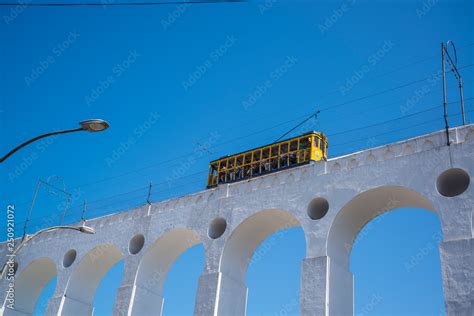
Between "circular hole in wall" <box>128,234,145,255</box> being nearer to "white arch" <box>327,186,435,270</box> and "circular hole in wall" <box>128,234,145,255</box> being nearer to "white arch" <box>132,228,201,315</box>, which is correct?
"white arch" <box>132,228,201,315</box>

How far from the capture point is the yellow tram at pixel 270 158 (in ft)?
92.7

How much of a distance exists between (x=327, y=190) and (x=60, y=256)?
54.0 feet

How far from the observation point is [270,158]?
29.2 m

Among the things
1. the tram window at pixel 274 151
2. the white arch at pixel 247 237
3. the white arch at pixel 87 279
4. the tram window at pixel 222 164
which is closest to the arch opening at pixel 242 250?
the white arch at pixel 247 237

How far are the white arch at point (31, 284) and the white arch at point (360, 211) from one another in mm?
A: 18050

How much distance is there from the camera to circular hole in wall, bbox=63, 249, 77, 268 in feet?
101

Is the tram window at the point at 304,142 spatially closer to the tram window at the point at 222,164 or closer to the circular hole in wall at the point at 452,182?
the tram window at the point at 222,164

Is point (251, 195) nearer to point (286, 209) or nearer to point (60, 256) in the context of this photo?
point (286, 209)

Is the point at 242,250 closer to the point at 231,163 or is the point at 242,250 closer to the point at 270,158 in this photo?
the point at 270,158

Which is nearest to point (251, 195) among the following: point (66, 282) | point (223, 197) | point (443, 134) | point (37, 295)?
point (223, 197)

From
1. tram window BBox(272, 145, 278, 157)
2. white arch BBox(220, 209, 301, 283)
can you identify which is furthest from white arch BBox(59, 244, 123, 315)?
tram window BBox(272, 145, 278, 157)

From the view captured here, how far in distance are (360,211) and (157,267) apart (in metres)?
10.9

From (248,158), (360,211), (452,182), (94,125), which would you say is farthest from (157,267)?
(94,125)

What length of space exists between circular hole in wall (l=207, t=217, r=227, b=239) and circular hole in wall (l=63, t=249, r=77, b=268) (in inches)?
371
